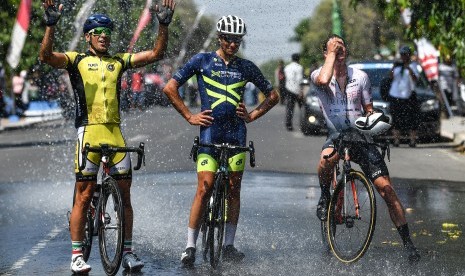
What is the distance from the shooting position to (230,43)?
963 centimetres

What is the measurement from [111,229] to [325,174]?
195 cm

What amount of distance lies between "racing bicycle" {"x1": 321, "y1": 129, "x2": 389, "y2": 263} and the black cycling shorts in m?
0.05

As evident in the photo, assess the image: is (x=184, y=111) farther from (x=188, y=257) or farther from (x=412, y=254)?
(x=412, y=254)

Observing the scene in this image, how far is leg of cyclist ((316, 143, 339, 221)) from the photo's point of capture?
402 inches

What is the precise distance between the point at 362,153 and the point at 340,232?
0.63m

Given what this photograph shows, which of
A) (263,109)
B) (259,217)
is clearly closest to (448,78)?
(259,217)

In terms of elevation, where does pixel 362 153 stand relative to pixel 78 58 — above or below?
below

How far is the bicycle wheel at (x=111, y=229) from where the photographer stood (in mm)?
8930

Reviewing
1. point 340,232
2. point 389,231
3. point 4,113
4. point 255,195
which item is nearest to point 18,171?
point 255,195

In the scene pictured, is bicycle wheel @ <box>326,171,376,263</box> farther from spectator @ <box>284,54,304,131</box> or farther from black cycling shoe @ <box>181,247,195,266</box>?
spectator @ <box>284,54,304,131</box>

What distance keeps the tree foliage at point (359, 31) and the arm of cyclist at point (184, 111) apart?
54716 mm

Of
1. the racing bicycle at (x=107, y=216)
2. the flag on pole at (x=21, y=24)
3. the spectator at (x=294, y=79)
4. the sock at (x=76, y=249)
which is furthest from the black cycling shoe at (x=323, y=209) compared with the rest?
the spectator at (x=294, y=79)

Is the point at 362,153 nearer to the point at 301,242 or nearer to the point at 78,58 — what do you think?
the point at 301,242

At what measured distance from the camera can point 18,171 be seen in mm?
20328
